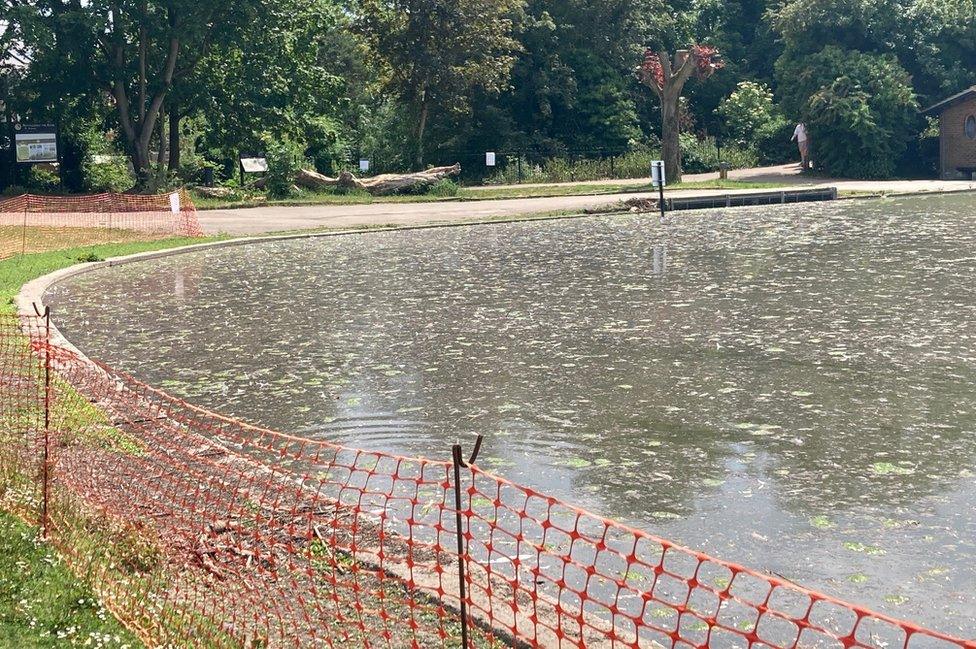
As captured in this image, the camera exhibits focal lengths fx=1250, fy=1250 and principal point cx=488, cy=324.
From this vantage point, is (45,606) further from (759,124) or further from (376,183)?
(759,124)

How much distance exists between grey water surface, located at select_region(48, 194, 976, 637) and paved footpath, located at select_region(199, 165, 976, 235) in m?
9.64

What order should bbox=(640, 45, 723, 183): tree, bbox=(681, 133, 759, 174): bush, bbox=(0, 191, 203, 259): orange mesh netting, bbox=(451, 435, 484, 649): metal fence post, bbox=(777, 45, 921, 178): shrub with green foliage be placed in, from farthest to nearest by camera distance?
1. bbox=(681, 133, 759, 174): bush
2. bbox=(777, 45, 921, 178): shrub with green foliage
3. bbox=(640, 45, 723, 183): tree
4. bbox=(0, 191, 203, 259): orange mesh netting
5. bbox=(451, 435, 484, 649): metal fence post

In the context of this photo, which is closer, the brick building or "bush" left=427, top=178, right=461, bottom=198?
"bush" left=427, top=178, right=461, bottom=198

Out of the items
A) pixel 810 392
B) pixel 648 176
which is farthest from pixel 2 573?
pixel 648 176

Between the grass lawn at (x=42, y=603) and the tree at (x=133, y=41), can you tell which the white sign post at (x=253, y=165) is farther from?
the grass lawn at (x=42, y=603)

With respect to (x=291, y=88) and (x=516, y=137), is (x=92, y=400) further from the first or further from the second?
(x=516, y=137)

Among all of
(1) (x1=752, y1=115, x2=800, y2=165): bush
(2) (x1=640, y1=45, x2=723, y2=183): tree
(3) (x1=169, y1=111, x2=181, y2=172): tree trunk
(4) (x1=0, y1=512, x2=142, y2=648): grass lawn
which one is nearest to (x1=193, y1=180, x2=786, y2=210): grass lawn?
(2) (x1=640, y1=45, x2=723, y2=183): tree

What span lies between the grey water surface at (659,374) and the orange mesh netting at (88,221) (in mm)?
5831

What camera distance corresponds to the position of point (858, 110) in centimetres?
5103

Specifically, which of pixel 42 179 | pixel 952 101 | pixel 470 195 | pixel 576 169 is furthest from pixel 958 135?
pixel 42 179

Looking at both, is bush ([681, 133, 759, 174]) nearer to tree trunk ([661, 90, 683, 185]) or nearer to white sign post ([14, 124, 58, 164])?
tree trunk ([661, 90, 683, 185])

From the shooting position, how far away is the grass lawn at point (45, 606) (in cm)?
603

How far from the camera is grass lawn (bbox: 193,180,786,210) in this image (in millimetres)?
44000

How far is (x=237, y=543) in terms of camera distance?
7.55 meters
